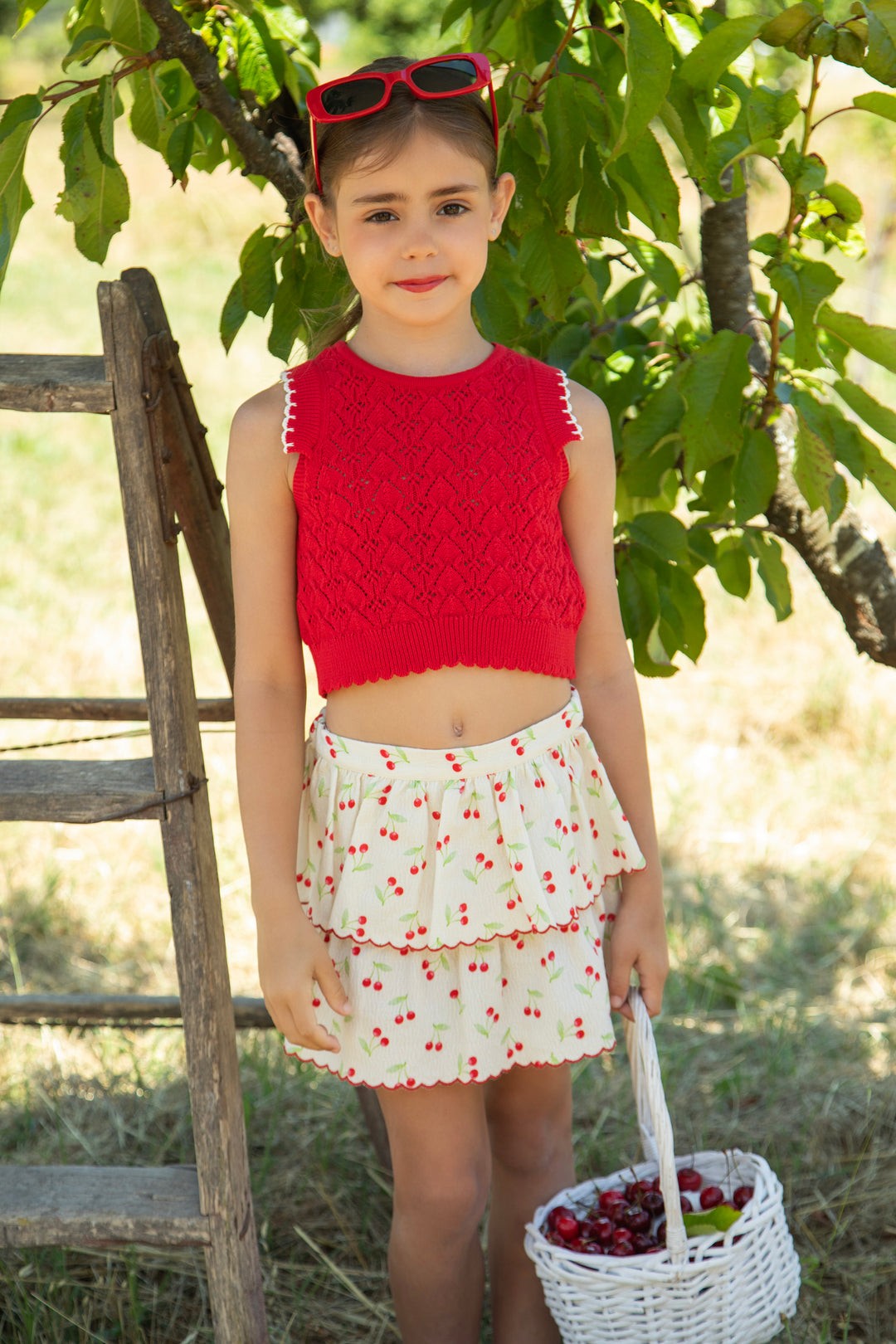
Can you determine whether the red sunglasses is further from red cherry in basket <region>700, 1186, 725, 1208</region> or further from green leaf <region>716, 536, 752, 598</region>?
red cherry in basket <region>700, 1186, 725, 1208</region>

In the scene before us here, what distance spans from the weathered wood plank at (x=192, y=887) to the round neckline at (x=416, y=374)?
248 mm

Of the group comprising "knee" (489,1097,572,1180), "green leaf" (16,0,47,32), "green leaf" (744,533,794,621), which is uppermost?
"green leaf" (16,0,47,32)

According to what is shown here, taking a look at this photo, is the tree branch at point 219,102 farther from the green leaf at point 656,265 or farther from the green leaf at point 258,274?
the green leaf at point 656,265

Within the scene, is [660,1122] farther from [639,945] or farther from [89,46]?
Result: [89,46]

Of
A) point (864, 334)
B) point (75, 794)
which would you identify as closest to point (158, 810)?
point (75, 794)

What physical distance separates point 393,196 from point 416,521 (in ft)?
1.21

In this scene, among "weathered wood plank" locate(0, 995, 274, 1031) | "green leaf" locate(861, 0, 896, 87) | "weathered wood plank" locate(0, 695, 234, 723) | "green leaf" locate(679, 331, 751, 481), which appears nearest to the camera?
"green leaf" locate(861, 0, 896, 87)

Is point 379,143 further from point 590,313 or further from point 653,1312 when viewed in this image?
point 653,1312

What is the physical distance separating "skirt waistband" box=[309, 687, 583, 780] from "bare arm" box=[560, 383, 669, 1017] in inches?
5.5

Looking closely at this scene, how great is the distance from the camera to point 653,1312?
4.93 feet

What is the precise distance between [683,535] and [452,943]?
0.65 m

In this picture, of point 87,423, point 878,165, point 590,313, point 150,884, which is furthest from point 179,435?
point 878,165

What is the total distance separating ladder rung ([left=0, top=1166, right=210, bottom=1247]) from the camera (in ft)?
4.99

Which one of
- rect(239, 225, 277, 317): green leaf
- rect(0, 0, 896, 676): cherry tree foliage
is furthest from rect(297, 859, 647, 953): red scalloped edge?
rect(239, 225, 277, 317): green leaf
